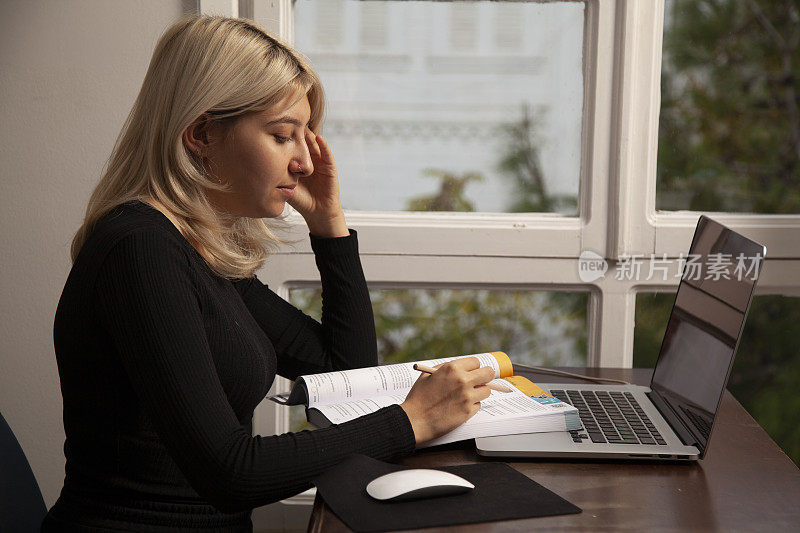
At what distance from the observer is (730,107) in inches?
76.9

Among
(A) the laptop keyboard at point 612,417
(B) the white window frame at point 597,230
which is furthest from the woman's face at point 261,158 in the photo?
(B) the white window frame at point 597,230

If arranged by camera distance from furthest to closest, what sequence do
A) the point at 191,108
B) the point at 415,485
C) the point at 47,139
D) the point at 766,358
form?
1. the point at 766,358
2. the point at 47,139
3. the point at 191,108
4. the point at 415,485

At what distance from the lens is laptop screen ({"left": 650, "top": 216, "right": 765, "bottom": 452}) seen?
1042 millimetres

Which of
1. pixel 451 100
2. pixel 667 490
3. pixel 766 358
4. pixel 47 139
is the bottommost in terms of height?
pixel 766 358

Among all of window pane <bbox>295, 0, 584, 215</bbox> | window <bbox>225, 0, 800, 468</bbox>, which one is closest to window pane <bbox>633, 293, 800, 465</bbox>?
window <bbox>225, 0, 800, 468</bbox>

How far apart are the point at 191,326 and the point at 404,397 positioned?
38 centimetres

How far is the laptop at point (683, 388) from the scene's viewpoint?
3.38 ft

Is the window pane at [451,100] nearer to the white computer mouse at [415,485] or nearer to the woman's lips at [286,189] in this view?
the woman's lips at [286,189]

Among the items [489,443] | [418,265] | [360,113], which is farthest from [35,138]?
[489,443]

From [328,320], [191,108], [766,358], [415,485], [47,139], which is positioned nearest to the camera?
[415,485]

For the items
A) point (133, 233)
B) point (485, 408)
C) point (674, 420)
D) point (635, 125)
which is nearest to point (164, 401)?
point (133, 233)

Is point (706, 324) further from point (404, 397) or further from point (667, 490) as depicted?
point (404, 397)

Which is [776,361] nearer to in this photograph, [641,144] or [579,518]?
[641,144]

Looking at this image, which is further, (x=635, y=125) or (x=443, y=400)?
(x=635, y=125)
